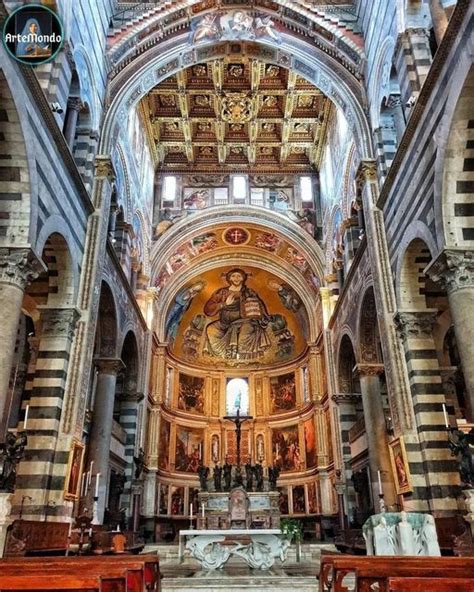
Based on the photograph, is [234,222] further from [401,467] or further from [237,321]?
[401,467]

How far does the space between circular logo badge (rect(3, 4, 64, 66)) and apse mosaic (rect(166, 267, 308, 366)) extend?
18.9m

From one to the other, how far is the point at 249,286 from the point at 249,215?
539cm

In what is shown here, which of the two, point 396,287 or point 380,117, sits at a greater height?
point 380,117

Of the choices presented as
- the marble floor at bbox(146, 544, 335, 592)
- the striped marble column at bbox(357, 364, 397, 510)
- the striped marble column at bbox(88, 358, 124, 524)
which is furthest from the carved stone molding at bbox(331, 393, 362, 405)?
the marble floor at bbox(146, 544, 335, 592)

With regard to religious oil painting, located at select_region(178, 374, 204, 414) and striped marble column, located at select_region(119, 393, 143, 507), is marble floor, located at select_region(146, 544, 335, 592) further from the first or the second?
religious oil painting, located at select_region(178, 374, 204, 414)

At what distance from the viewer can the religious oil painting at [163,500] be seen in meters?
23.6

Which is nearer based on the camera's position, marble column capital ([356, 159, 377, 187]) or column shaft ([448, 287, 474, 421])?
column shaft ([448, 287, 474, 421])

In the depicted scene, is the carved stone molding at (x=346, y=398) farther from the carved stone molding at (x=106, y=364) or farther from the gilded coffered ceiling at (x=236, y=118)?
the gilded coffered ceiling at (x=236, y=118)

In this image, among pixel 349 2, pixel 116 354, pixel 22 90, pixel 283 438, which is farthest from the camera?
pixel 283 438

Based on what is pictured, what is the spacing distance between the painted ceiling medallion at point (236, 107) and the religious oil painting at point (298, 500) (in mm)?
18419

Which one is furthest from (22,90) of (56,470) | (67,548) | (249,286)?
(249,286)

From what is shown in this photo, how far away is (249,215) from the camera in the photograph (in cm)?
2598

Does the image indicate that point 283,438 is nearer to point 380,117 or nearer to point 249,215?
point 249,215

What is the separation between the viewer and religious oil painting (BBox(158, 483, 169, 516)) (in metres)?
23.6
